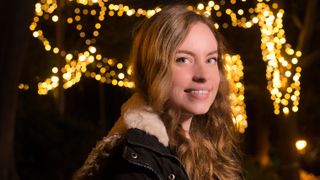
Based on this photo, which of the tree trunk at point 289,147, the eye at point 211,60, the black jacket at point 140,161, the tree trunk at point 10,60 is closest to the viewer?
the black jacket at point 140,161

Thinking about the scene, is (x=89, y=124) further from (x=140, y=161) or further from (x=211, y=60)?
(x=140, y=161)

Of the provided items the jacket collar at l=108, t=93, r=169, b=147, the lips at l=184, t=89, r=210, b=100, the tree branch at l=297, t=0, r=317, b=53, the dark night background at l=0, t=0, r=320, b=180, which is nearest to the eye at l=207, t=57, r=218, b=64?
the lips at l=184, t=89, r=210, b=100

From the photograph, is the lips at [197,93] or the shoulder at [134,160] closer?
the shoulder at [134,160]

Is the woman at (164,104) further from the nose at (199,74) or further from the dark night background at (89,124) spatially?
the dark night background at (89,124)

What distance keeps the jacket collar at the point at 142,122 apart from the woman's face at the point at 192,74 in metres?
0.11

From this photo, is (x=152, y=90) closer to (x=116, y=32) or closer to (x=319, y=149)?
(x=116, y=32)

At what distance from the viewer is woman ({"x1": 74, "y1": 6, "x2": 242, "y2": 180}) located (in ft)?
7.41

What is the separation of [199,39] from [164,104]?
0.91ft

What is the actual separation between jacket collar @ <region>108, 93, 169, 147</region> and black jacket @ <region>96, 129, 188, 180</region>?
24mm

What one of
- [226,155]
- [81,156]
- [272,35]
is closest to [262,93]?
[272,35]

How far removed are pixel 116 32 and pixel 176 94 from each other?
1199 cm

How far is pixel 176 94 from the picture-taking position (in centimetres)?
243

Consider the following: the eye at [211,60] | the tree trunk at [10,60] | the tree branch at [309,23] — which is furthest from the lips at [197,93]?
the tree branch at [309,23]

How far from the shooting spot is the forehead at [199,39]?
2.43m
